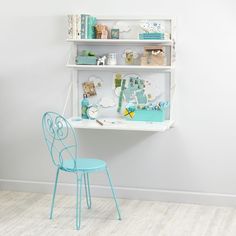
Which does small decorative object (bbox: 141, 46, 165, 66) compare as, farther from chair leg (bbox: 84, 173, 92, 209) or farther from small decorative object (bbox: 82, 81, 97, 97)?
chair leg (bbox: 84, 173, 92, 209)

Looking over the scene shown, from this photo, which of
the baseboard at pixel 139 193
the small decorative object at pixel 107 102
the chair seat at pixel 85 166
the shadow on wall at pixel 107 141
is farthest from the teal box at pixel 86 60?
the baseboard at pixel 139 193

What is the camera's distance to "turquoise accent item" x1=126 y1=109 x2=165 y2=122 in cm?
419

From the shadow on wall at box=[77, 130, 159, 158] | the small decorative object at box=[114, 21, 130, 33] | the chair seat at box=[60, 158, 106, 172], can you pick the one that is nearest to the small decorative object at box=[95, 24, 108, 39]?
the small decorative object at box=[114, 21, 130, 33]

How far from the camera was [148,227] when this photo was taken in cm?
376

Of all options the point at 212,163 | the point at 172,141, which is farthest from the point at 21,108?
the point at 212,163

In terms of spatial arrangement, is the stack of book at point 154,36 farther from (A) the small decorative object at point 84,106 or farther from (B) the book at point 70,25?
(A) the small decorative object at point 84,106

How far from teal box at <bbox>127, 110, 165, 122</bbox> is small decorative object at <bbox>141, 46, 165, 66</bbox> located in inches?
14.1

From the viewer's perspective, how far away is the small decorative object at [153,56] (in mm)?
4137

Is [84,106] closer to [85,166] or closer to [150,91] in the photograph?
[150,91]

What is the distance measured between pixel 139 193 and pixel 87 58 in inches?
44.9

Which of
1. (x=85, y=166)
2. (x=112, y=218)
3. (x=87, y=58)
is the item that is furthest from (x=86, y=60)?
(x=112, y=218)

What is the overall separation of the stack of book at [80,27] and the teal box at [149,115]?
2.23 ft

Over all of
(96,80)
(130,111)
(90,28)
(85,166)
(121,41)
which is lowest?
(85,166)

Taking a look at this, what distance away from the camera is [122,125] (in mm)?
4043
